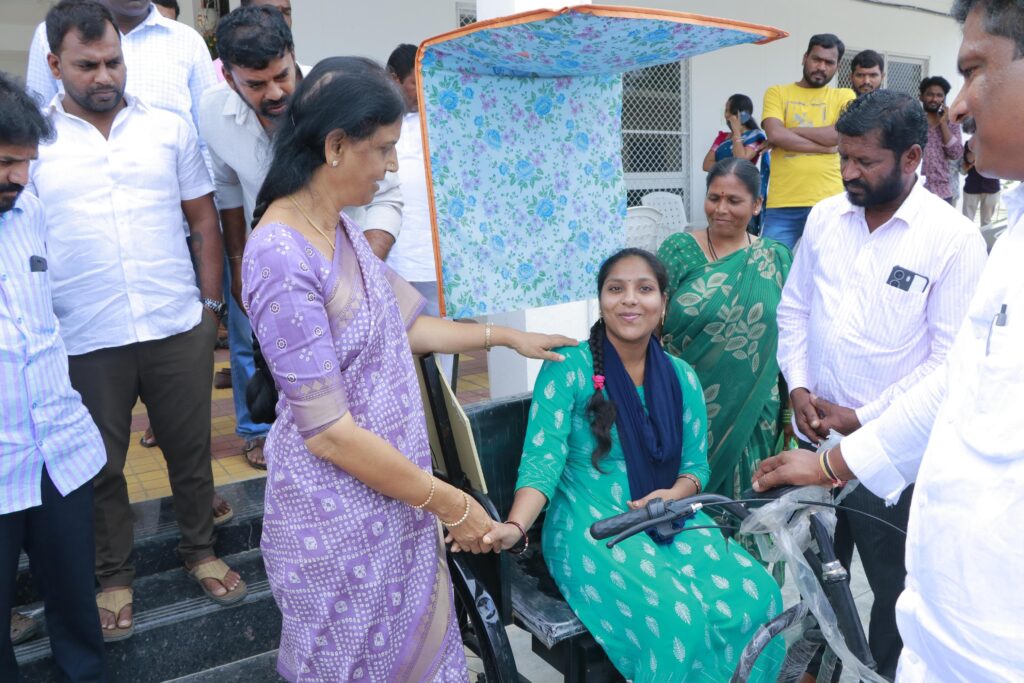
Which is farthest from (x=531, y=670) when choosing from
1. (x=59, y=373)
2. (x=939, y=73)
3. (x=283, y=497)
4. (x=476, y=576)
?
(x=939, y=73)

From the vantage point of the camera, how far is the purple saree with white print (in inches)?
64.7

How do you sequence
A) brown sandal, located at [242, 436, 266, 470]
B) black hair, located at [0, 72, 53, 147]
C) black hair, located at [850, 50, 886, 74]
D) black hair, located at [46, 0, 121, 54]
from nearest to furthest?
black hair, located at [0, 72, 53, 147], black hair, located at [46, 0, 121, 54], brown sandal, located at [242, 436, 266, 470], black hair, located at [850, 50, 886, 74]

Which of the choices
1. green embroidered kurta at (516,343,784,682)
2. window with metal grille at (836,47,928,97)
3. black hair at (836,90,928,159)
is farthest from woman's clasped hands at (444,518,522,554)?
window with metal grille at (836,47,928,97)

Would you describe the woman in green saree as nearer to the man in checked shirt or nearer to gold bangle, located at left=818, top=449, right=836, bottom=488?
gold bangle, located at left=818, top=449, right=836, bottom=488

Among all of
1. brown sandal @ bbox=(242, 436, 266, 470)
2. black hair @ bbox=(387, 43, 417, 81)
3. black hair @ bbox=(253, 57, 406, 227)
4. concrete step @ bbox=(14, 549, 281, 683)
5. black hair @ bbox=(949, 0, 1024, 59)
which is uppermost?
black hair @ bbox=(387, 43, 417, 81)

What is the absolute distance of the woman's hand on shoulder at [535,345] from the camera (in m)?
2.54

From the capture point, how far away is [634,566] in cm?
237

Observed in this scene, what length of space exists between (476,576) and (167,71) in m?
2.38

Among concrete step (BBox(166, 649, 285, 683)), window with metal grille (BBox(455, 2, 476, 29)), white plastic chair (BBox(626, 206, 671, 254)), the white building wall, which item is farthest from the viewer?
window with metal grille (BBox(455, 2, 476, 29))

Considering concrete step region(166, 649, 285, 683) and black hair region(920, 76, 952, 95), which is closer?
concrete step region(166, 649, 285, 683)

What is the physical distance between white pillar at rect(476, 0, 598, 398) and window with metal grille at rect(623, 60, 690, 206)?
13.3 ft

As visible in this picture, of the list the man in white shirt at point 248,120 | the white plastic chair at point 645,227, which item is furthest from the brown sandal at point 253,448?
the white plastic chair at point 645,227

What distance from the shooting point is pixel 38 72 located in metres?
A: 3.19

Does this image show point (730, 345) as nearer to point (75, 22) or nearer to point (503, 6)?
point (503, 6)
